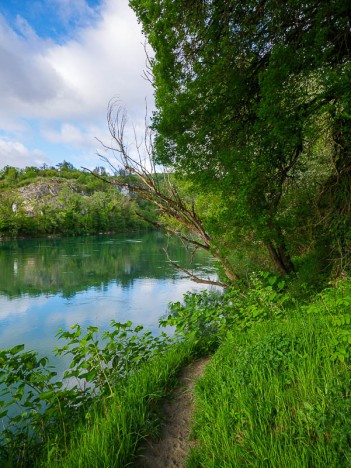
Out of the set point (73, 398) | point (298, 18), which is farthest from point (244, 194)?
point (73, 398)

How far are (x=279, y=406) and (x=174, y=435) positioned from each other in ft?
3.71

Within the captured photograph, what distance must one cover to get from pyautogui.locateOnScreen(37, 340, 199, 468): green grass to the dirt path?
0.10 m

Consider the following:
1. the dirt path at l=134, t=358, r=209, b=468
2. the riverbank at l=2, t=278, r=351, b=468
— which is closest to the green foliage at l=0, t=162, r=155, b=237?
the dirt path at l=134, t=358, r=209, b=468

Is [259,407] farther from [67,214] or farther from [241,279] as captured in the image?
[67,214]

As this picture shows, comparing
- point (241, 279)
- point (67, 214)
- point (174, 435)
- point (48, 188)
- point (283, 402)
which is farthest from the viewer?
point (48, 188)

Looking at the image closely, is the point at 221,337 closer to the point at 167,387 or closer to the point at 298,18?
the point at 167,387

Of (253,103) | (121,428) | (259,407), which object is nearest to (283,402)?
(259,407)

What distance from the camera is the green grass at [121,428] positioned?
7.59 feet

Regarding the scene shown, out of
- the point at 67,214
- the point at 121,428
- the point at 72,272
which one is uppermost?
the point at 67,214

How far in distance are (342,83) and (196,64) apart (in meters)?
2.25

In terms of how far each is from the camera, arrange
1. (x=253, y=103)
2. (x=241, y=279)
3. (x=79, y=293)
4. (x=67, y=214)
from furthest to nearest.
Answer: (x=67, y=214) < (x=79, y=293) < (x=241, y=279) < (x=253, y=103)

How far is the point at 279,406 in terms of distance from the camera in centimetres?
226

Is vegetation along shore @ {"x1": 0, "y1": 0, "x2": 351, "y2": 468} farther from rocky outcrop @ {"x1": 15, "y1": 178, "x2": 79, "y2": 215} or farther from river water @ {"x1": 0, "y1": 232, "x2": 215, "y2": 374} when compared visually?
rocky outcrop @ {"x1": 15, "y1": 178, "x2": 79, "y2": 215}

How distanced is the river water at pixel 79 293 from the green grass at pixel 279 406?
11.0 ft
